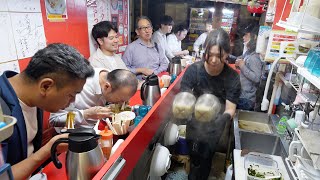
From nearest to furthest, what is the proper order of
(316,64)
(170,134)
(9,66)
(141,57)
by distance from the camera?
1. (316,64)
2. (9,66)
3. (170,134)
4. (141,57)

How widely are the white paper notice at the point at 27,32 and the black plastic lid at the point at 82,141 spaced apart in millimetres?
1055

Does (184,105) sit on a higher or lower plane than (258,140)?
higher

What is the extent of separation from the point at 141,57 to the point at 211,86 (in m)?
1.45

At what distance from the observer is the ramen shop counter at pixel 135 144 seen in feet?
3.43

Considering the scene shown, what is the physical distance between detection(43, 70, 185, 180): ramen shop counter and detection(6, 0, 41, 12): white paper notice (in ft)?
3.43

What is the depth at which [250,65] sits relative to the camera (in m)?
2.19

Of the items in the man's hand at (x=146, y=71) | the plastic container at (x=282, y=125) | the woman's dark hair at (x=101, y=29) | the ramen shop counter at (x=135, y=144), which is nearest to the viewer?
the ramen shop counter at (x=135, y=144)

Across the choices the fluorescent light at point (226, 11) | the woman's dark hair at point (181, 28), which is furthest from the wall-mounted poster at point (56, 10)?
the fluorescent light at point (226, 11)

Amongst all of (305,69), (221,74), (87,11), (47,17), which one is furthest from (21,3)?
(305,69)

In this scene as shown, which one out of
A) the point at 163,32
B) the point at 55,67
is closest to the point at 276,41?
the point at 55,67

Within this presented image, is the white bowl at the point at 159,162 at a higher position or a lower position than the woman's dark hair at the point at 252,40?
lower

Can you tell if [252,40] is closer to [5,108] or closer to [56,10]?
[56,10]

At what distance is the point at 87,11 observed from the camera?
2381 mm

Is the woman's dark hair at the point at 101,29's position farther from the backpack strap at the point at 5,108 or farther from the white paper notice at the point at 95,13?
the backpack strap at the point at 5,108
